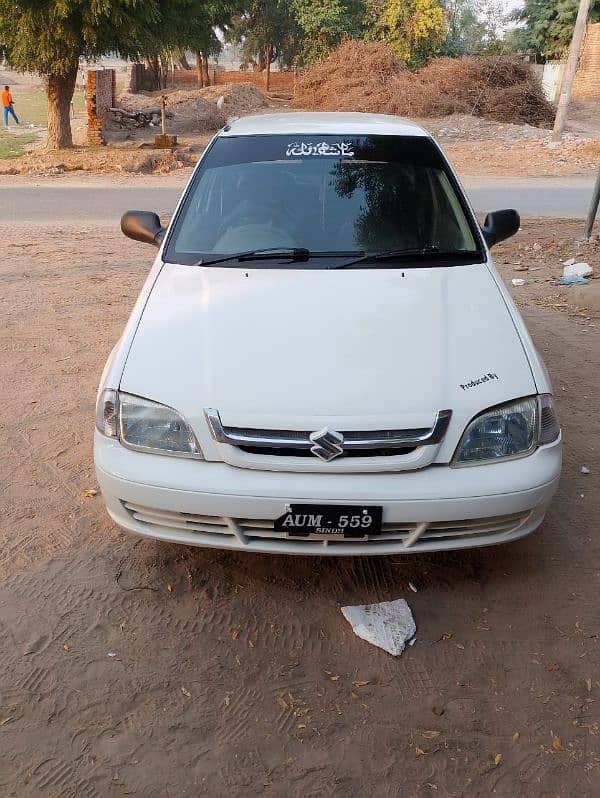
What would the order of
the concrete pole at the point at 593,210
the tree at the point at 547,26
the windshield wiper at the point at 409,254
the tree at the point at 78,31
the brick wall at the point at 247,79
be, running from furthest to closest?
the brick wall at the point at 247,79, the tree at the point at 547,26, the tree at the point at 78,31, the concrete pole at the point at 593,210, the windshield wiper at the point at 409,254

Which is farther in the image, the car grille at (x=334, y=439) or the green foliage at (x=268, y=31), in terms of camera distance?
the green foliage at (x=268, y=31)

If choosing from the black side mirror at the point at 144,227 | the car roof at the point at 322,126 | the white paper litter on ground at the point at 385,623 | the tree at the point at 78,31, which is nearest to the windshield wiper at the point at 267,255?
the black side mirror at the point at 144,227

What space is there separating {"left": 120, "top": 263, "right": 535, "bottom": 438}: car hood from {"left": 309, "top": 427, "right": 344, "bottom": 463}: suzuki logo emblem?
0.11 feet

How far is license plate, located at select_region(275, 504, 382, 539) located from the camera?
102 inches

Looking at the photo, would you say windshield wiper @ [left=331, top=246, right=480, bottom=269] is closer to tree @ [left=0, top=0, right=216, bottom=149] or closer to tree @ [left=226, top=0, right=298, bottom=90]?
tree @ [left=0, top=0, right=216, bottom=149]

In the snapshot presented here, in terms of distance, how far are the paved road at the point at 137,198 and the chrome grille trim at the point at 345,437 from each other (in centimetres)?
905

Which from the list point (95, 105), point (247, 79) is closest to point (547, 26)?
point (247, 79)

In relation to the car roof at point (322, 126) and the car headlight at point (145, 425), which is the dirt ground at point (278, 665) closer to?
the car headlight at point (145, 425)

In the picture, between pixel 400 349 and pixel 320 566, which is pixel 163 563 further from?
pixel 400 349

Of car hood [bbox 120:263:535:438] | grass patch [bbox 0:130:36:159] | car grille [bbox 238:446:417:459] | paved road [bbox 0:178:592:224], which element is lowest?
grass patch [bbox 0:130:36:159]

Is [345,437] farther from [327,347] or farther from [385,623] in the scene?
[385,623]

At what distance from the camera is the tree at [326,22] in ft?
129

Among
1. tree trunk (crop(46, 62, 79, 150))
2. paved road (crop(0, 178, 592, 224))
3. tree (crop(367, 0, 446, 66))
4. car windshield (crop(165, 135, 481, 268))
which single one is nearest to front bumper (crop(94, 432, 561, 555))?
car windshield (crop(165, 135, 481, 268))

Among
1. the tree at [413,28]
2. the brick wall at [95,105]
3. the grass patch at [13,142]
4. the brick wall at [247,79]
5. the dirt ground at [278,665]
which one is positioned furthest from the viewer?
the brick wall at [247,79]
